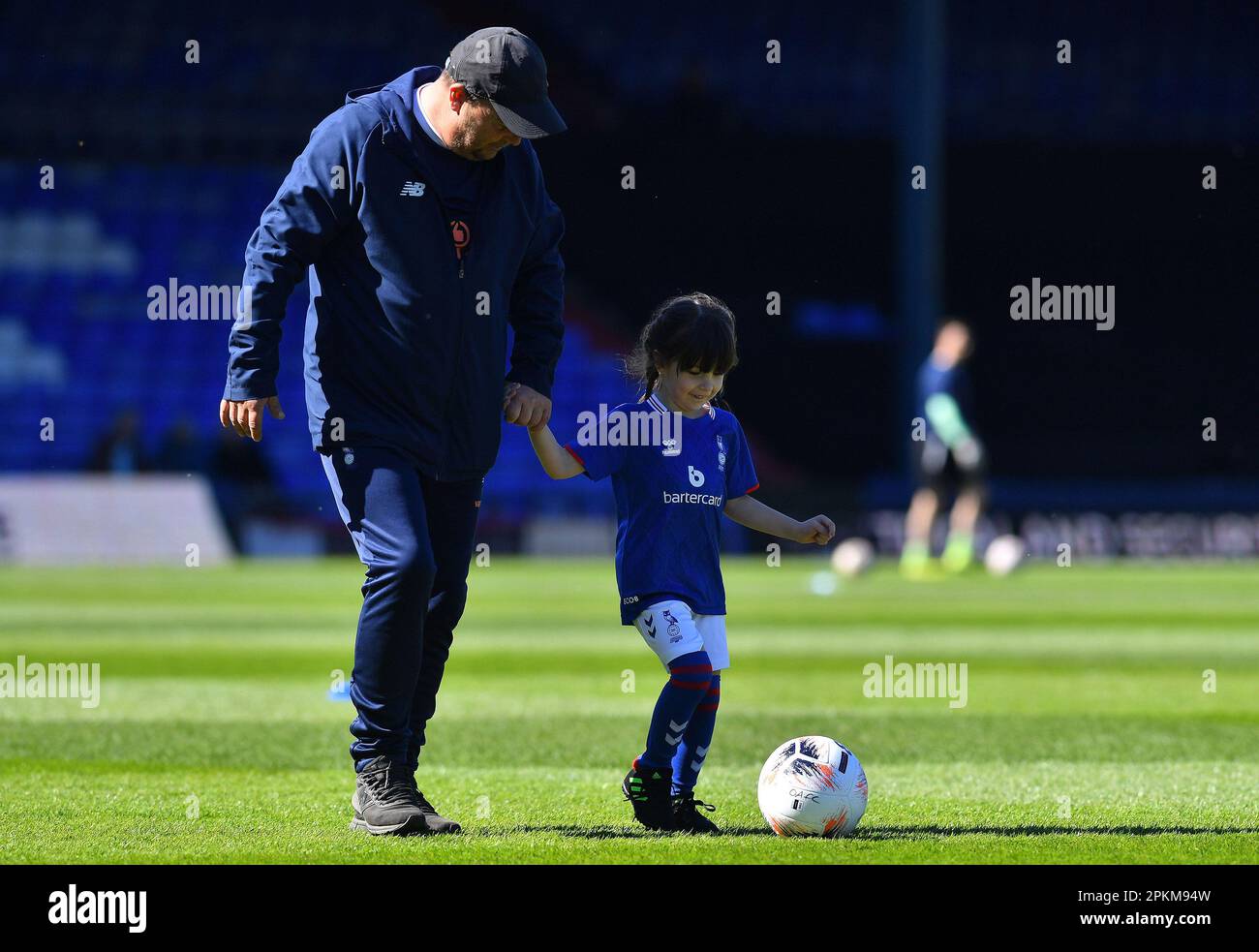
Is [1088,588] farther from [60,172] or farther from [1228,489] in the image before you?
[60,172]

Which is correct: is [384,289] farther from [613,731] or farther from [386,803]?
[613,731]

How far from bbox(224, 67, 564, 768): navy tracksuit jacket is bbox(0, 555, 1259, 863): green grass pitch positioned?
0.65m

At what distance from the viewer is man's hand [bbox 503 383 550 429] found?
5.67 m

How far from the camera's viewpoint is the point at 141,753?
7605 mm

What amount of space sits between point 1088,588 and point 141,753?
13818 mm

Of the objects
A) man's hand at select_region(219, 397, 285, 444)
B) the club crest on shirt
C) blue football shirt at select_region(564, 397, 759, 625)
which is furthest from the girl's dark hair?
man's hand at select_region(219, 397, 285, 444)

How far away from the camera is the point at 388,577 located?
5.30m

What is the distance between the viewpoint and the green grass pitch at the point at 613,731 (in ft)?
17.5

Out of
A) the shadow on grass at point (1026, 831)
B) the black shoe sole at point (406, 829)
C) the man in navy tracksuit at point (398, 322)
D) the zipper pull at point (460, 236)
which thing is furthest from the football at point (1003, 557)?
the black shoe sole at point (406, 829)

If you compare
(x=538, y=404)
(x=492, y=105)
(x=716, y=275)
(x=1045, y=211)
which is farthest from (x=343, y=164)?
(x=1045, y=211)

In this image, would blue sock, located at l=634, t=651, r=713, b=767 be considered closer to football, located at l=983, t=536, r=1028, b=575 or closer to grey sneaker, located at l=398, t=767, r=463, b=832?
grey sneaker, located at l=398, t=767, r=463, b=832

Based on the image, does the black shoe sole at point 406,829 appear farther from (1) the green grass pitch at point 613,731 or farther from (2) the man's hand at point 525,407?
(2) the man's hand at point 525,407

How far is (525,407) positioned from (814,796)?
1.39m

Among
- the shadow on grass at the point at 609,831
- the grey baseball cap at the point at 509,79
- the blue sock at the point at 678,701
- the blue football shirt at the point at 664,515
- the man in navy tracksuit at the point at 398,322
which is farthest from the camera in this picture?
the blue football shirt at the point at 664,515
